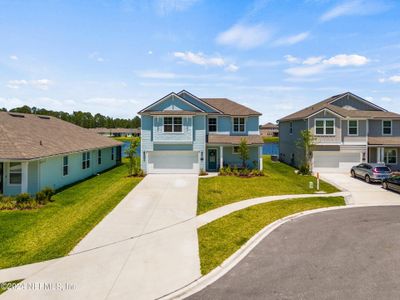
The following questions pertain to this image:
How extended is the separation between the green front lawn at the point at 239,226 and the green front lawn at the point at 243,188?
6.63 ft

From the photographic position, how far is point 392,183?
66.0ft

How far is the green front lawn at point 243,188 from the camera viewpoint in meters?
17.3

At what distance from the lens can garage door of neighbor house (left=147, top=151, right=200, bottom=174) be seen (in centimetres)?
2617

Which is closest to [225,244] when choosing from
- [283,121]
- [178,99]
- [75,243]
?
[75,243]

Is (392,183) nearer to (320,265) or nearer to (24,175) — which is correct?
(320,265)

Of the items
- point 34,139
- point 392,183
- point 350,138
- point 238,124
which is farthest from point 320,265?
point 350,138

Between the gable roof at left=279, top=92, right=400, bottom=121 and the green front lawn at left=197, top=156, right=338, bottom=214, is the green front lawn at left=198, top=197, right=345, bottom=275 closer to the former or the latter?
the green front lawn at left=197, top=156, right=338, bottom=214

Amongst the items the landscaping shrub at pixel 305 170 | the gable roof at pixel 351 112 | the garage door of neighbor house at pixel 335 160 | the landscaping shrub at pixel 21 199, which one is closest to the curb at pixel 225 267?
the landscaping shrub at pixel 21 199

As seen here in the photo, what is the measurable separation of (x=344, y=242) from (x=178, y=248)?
638 centimetres

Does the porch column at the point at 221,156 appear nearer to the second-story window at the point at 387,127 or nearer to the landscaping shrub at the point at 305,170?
the landscaping shrub at the point at 305,170

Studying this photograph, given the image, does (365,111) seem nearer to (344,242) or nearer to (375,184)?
(375,184)

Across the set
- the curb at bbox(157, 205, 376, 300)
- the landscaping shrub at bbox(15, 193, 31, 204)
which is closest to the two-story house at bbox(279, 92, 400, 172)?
the curb at bbox(157, 205, 376, 300)

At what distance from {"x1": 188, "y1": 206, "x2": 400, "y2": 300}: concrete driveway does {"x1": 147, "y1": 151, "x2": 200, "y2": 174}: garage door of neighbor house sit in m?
14.2

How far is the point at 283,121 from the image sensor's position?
119 feet
